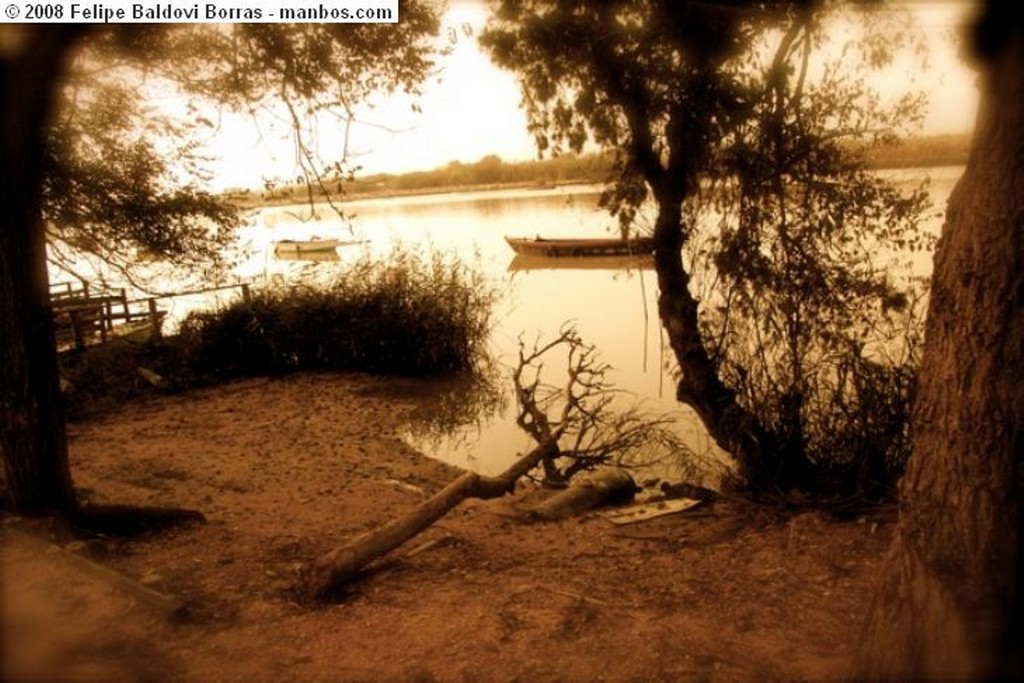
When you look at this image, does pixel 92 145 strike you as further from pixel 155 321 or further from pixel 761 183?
pixel 761 183

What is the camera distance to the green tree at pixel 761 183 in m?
8.46

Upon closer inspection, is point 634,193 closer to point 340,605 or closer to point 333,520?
point 333,520

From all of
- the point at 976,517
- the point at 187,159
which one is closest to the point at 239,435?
the point at 187,159

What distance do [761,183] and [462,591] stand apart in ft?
20.8

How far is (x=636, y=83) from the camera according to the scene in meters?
8.83

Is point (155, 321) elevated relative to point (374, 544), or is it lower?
elevated

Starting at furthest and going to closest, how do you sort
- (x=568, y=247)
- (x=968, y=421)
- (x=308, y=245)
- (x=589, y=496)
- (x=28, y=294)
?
(x=308, y=245) < (x=568, y=247) < (x=589, y=496) < (x=28, y=294) < (x=968, y=421)

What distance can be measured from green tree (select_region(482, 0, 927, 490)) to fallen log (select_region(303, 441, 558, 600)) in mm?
4127

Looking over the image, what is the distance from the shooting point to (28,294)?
5.19 metres

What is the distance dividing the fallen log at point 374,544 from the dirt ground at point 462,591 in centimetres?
15

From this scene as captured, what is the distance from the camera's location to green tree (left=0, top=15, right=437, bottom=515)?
16.5ft

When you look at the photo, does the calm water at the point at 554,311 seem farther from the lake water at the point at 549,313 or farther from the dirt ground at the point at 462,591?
the dirt ground at the point at 462,591

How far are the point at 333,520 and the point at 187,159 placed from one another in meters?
6.39

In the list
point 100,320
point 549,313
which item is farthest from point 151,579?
point 549,313
